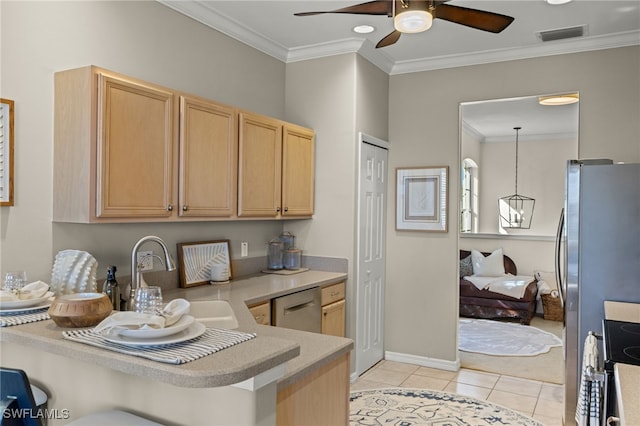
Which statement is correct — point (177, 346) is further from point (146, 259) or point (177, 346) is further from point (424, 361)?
point (424, 361)

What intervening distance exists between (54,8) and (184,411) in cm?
211

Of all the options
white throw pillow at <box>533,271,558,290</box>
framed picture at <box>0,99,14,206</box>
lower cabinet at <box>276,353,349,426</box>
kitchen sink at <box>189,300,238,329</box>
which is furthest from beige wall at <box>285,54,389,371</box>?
white throw pillow at <box>533,271,558,290</box>

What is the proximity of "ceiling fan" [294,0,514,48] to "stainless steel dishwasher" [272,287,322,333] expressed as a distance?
179 cm

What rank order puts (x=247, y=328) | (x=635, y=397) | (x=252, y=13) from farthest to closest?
(x=252, y=13) < (x=247, y=328) < (x=635, y=397)

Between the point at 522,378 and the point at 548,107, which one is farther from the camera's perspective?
the point at 548,107

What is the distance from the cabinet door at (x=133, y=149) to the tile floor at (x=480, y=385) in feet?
7.34

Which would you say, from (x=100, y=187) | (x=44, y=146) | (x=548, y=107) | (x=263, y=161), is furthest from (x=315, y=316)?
(x=548, y=107)

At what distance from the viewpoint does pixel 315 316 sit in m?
3.54

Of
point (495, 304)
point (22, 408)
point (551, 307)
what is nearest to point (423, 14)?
point (22, 408)

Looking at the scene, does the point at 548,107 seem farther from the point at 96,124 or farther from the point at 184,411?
the point at 184,411

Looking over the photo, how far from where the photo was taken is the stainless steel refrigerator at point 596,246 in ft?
8.73

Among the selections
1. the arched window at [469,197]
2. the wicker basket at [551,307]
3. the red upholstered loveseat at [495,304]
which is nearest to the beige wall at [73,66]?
the red upholstered loveseat at [495,304]

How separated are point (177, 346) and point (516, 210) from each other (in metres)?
7.48

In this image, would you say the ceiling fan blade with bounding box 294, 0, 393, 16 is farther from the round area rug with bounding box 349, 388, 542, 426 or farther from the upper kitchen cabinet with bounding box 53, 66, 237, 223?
the round area rug with bounding box 349, 388, 542, 426
